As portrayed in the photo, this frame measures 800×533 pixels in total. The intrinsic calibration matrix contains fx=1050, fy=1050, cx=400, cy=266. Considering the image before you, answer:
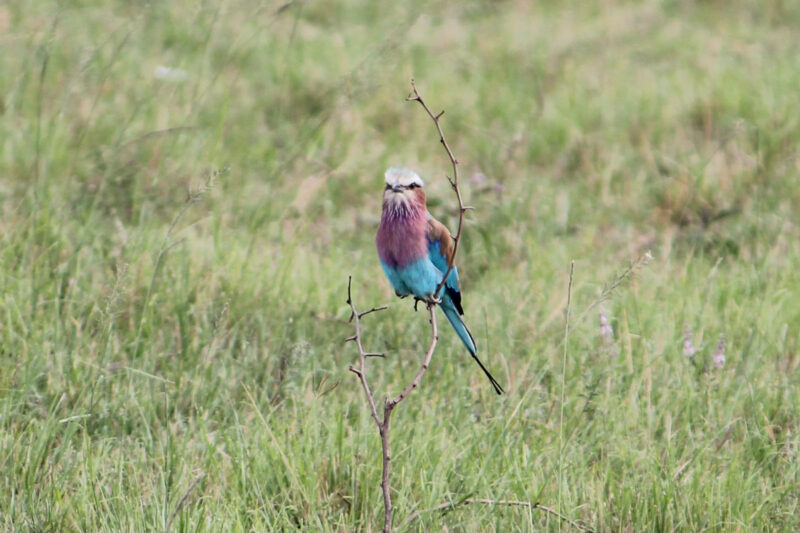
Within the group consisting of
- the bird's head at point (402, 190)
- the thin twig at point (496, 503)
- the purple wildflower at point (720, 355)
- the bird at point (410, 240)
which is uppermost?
the bird's head at point (402, 190)

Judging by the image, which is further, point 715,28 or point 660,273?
point 715,28

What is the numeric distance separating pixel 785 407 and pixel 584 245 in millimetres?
1553

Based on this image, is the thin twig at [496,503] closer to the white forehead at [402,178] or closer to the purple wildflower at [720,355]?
the white forehead at [402,178]

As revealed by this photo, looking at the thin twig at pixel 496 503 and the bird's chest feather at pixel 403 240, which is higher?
the bird's chest feather at pixel 403 240

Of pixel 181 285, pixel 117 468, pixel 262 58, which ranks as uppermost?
pixel 262 58

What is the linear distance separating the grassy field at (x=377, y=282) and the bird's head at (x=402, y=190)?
19.8 inches

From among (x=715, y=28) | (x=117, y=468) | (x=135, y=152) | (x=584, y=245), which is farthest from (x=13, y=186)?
(x=715, y=28)

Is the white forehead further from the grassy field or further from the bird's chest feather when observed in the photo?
the grassy field

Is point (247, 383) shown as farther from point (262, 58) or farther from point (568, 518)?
point (262, 58)

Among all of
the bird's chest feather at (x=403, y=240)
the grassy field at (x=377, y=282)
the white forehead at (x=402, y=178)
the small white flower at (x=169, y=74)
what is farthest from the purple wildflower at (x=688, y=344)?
the small white flower at (x=169, y=74)

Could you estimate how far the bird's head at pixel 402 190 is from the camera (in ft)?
7.39

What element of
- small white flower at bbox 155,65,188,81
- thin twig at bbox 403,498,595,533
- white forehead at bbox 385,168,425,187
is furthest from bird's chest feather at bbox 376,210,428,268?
small white flower at bbox 155,65,188,81

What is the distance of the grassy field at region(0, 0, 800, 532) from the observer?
280 centimetres

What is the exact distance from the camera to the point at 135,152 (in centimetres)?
482
